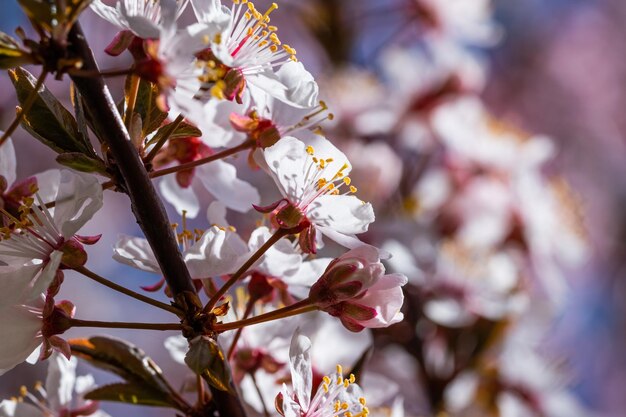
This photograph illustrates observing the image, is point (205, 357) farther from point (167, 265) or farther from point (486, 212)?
point (486, 212)

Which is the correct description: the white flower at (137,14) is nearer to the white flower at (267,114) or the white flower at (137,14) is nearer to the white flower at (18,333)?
the white flower at (267,114)

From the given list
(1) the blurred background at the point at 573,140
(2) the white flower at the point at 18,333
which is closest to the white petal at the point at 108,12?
(2) the white flower at the point at 18,333

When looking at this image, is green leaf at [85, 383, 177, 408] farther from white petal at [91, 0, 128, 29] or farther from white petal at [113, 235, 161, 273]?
white petal at [91, 0, 128, 29]

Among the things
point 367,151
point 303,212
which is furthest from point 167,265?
point 367,151

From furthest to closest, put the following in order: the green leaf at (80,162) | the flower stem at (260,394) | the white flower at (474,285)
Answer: the white flower at (474,285), the flower stem at (260,394), the green leaf at (80,162)

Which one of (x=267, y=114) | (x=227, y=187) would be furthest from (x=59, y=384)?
(x=267, y=114)

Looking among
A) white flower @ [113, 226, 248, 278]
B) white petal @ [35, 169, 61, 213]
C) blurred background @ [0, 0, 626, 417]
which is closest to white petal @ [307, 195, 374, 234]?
white flower @ [113, 226, 248, 278]

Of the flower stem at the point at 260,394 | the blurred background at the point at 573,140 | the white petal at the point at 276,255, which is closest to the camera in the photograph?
the white petal at the point at 276,255

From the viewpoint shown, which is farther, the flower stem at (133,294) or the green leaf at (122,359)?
the green leaf at (122,359)
